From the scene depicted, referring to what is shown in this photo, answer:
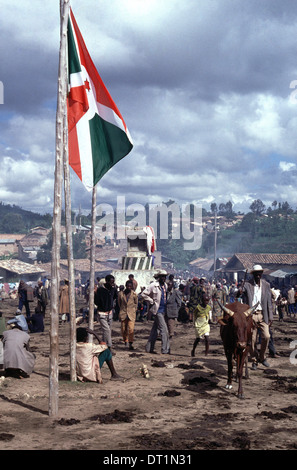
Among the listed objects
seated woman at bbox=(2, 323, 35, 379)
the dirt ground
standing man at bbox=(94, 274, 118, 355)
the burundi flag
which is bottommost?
the dirt ground

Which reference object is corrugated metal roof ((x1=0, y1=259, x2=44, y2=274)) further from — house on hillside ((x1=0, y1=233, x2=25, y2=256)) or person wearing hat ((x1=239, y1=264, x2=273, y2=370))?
person wearing hat ((x1=239, y1=264, x2=273, y2=370))

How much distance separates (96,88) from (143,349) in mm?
7918

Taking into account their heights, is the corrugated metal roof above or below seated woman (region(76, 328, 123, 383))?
above

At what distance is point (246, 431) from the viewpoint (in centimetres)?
714

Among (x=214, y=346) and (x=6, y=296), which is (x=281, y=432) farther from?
(x=6, y=296)

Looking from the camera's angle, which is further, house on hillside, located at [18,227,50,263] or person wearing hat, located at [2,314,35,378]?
house on hillside, located at [18,227,50,263]

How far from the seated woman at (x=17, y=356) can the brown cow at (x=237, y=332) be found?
4.02 metres

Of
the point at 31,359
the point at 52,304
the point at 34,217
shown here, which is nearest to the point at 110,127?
the point at 52,304

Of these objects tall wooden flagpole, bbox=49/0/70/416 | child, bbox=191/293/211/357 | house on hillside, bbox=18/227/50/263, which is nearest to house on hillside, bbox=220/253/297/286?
child, bbox=191/293/211/357

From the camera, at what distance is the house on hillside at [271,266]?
45.2 meters

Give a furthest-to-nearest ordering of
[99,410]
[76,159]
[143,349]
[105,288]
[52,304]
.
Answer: [143,349], [105,288], [76,159], [99,410], [52,304]

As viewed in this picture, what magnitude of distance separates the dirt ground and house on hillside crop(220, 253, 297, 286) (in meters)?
31.6

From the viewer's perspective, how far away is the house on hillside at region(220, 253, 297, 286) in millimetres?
45156

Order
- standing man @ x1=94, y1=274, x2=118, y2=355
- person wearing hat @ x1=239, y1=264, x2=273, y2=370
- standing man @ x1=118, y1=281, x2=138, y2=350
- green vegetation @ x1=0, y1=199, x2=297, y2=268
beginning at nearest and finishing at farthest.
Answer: person wearing hat @ x1=239, y1=264, x2=273, y2=370 → standing man @ x1=94, y1=274, x2=118, y2=355 → standing man @ x1=118, y1=281, x2=138, y2=350 → green vegetation @ x1=0, y1=199, x2=297, y2=268
